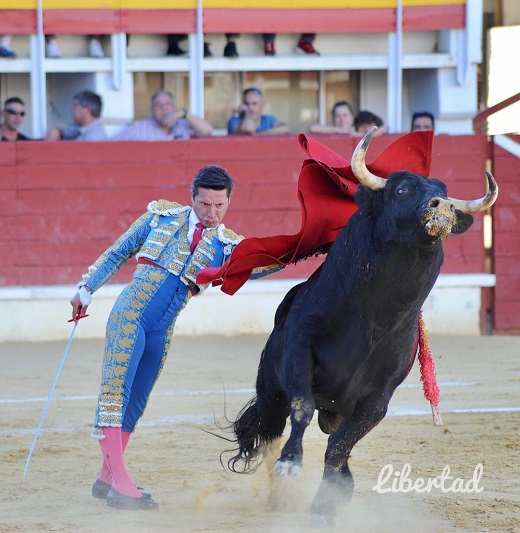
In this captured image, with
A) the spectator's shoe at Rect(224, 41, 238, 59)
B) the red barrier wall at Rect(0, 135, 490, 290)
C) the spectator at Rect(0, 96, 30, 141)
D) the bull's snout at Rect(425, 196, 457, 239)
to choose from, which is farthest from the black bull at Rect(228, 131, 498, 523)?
the spectator's shoe at Rect(224, 41, 238, 59)

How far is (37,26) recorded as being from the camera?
9.02 metres

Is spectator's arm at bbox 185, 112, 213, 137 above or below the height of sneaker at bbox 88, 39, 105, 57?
below

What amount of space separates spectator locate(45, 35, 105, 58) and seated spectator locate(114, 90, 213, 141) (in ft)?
2.60

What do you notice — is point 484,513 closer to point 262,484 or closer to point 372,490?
point 372,490

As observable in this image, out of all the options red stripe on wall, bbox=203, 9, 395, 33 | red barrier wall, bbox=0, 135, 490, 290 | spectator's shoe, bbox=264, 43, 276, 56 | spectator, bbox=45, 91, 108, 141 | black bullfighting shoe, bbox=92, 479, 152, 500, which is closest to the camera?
black bullfighting shoe, bbox=92, 479, 152, 500

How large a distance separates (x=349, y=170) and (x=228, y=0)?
5.54 meters

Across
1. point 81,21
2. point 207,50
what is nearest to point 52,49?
point 81,21

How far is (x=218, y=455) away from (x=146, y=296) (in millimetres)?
1090

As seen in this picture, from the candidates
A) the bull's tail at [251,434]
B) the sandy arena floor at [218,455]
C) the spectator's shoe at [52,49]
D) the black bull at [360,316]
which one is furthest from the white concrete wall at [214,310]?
the black bull at [360,316]

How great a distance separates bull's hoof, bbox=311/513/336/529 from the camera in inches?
153

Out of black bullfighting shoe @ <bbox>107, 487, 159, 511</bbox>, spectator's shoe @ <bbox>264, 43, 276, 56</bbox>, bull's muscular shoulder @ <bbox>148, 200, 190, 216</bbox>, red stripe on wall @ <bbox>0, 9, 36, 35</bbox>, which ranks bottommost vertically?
black bullfighting shoe @ <bbox>107, 487, 159, 511</bbox>

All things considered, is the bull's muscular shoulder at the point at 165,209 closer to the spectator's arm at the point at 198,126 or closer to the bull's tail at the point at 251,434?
the bull's tail at the point at 251,434

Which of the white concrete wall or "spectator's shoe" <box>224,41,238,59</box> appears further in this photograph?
"spectator's shoe" <box>224,41,238,59</box>

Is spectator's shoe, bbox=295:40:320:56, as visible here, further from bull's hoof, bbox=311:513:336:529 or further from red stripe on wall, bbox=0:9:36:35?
bull's hoof, bbox=311:513:336:529
